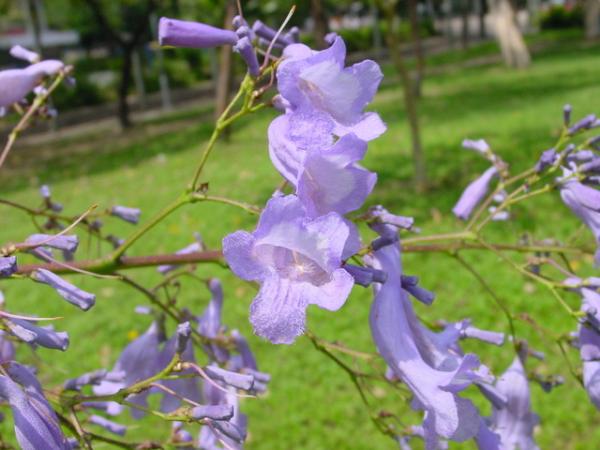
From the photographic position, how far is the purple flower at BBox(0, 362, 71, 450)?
787 mm

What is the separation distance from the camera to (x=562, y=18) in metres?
30.1

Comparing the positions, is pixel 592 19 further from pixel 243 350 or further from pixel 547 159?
pixel 243 350

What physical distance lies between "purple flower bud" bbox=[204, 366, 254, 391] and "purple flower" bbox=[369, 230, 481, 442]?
15 cm

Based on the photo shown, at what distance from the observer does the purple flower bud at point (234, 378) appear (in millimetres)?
873

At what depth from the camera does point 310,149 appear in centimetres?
75

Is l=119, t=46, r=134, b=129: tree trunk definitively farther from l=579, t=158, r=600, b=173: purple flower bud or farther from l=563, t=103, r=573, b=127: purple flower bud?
l=579, t=158, r=600, b=173: purple flower bud

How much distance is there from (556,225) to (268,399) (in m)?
2.75

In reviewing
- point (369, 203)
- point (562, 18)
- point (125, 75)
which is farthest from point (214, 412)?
point (562, 18)

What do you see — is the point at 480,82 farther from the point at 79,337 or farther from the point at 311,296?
the point at 311,296

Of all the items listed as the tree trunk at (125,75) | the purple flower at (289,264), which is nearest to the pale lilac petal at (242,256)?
the purple flower at (289,264)

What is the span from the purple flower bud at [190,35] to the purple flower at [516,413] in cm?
72

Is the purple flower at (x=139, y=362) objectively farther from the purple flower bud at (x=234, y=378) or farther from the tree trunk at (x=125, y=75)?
the tree trunk at (x=125, y=75)

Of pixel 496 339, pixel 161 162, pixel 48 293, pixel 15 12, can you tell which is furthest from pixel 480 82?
pixel 15 12

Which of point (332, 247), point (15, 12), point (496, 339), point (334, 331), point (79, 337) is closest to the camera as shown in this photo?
point (332, 247)
